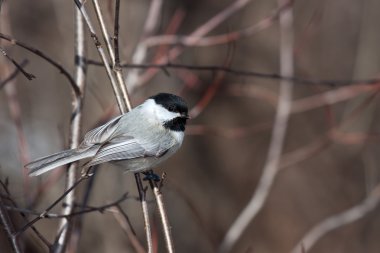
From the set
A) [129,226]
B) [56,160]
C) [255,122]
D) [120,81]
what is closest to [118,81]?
[120,81]

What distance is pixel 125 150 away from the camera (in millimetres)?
2098

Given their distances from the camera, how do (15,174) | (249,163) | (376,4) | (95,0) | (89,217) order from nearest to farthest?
(95,0), (89,217), (15,174), (376,4), (249,163)

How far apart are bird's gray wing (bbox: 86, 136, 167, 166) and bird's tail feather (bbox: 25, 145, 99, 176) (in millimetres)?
45

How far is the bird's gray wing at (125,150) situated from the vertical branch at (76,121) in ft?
0.34

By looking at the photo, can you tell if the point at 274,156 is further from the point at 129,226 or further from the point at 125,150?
the point at 129,226

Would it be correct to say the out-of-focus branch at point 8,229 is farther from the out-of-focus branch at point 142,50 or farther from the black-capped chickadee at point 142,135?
the out-of-focus branch at point 142,50

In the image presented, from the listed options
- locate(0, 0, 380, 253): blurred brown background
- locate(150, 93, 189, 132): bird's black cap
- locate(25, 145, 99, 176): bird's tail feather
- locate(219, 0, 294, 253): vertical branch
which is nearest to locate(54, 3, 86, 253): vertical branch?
locate(25, 145, 99, 176): bird's tail feather

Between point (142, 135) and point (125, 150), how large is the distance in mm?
95

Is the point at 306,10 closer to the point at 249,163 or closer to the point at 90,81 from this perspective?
the point at 249,163

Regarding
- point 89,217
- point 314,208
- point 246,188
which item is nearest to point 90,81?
point 89,217

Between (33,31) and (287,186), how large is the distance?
10.2 ft

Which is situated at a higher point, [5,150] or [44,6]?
[44,6]

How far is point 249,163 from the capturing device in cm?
623

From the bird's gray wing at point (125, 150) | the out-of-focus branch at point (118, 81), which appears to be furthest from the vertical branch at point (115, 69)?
the bird's gray wing at point (125, 150)
